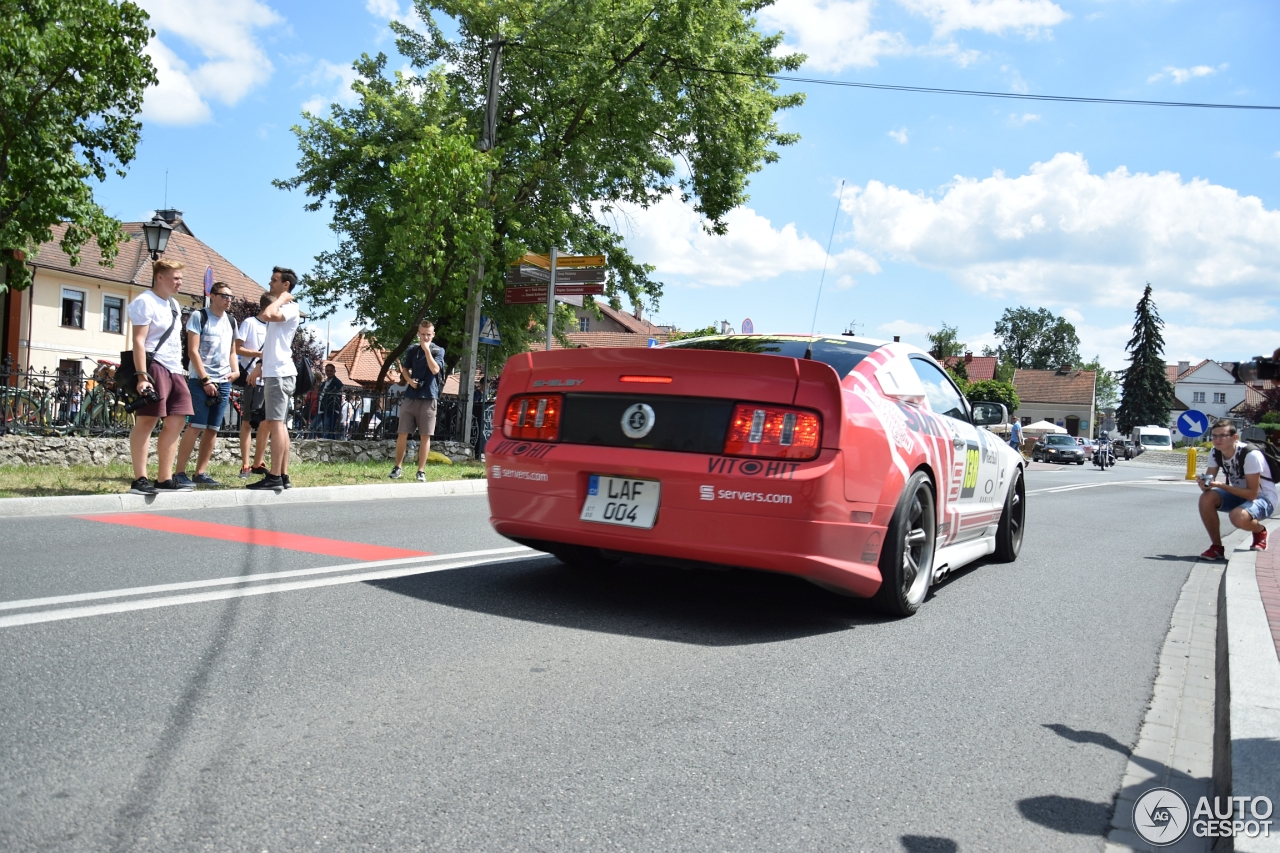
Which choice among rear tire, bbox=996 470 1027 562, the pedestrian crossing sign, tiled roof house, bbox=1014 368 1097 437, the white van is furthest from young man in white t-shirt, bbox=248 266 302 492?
tiled roof house, bbox=1014 368 1097 437

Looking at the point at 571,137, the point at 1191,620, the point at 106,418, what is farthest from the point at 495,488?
the point at 571,137

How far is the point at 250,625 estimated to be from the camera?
4.21 metres

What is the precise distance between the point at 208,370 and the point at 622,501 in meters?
5.91

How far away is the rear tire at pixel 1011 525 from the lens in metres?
7.93

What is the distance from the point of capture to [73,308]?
1645 inches

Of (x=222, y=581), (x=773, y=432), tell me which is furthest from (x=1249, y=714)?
(x=222, y=581)

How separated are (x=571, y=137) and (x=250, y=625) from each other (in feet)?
55.7

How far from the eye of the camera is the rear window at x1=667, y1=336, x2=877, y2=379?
5.20 meters

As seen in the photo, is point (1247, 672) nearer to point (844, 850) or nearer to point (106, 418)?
point (844, 850)

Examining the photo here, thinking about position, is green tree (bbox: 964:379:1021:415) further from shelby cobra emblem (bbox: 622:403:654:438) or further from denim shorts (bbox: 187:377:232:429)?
shelby cobra emblem (bbox: 622:403:654:438)

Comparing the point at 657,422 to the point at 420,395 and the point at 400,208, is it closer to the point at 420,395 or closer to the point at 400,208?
the point at 420,395

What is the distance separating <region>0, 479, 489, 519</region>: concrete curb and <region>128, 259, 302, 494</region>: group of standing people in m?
0.12

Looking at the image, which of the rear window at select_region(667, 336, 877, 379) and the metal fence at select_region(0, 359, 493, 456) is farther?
the metal fence at select_region(0, 359, 493, 456)

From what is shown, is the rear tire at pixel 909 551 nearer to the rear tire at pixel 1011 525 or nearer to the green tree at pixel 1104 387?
the rear tire at pixel 1011 525
